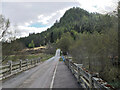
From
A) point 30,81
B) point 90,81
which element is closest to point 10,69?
point 30,81

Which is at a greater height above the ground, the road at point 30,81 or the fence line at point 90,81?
the fence line at point 90,81

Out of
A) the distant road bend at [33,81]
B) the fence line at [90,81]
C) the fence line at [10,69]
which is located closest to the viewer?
the fence line at [90,81]

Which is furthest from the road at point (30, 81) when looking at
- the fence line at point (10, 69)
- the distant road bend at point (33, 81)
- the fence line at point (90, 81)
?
the fence line at point (90, 81)

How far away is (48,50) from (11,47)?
79.0 m

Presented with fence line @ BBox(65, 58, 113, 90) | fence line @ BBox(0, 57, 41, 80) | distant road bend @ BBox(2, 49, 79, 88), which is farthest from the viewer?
fence line @ BBox(0, 57, 41, 80)

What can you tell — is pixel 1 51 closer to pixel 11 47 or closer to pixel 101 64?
pixel 11 47

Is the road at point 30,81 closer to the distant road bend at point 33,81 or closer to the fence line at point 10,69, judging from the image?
the distant road bend at point 33,81

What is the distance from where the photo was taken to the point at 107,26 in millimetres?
7473

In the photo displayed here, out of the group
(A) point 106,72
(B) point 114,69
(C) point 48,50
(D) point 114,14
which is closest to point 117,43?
(D) point 114,14

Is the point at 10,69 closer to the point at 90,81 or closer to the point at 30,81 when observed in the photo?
the point at 30,81

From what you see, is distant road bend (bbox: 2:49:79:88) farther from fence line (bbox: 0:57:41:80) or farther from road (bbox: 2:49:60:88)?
fence line (bbox: 0:57:41:80)

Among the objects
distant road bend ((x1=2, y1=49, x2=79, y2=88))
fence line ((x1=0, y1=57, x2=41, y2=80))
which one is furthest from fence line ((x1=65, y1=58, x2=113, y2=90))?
fence line ((x1=0, y1=57, x2=41, y2=80))

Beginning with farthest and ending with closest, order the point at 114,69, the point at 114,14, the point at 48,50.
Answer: the point at 48,50 → the point at 114,69 → the point at 114,14

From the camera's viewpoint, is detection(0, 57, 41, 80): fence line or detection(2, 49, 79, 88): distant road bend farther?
detection(0, 57, 41, 80): fence line
